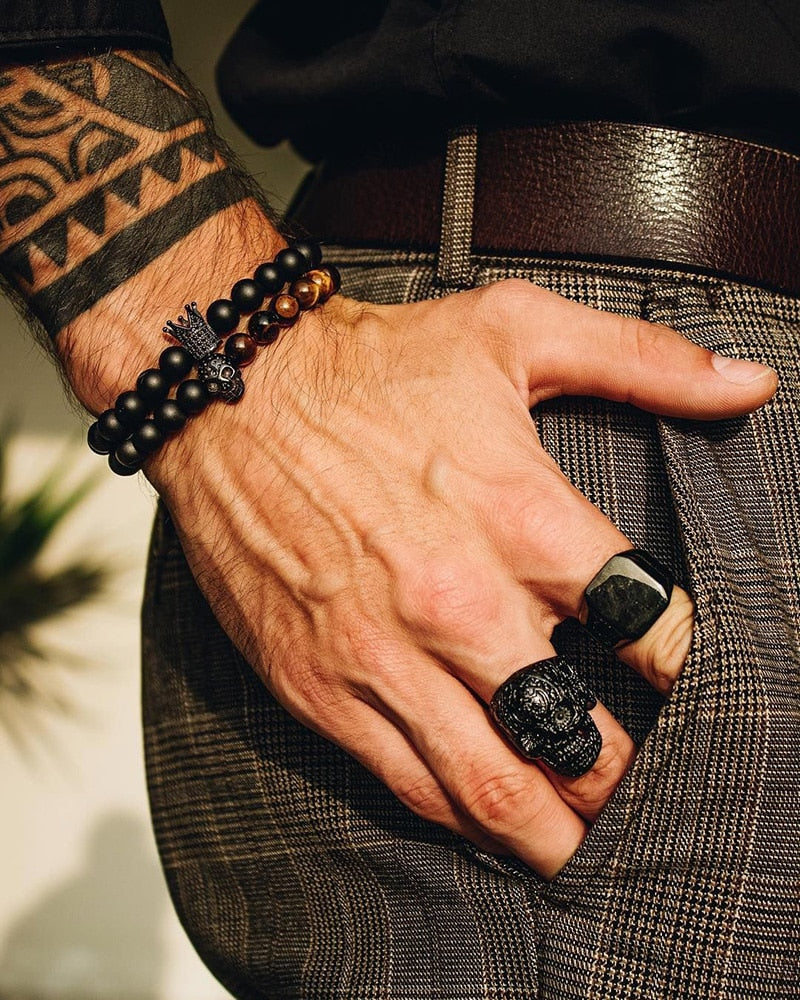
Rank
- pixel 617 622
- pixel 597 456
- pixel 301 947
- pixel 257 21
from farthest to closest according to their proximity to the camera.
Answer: pixel 257 21, pixel 301 947, pixel 597 456, pixel 617 622

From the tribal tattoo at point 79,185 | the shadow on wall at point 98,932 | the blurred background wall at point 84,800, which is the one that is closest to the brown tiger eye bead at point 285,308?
the tribal tattoo at point 79,185

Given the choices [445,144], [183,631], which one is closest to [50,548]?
[183,631]

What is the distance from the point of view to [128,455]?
755 mm

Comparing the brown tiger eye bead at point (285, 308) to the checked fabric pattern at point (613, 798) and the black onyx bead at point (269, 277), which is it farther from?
the checked fabric pattern at point (613, 798)

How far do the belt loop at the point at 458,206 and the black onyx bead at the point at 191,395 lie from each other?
10.0 inches

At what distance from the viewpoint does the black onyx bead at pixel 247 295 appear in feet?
2.43

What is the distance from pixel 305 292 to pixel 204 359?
11 centimetres

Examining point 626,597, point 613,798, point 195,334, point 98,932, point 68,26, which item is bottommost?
point 98,932

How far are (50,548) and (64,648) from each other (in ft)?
0.91

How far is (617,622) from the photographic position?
25.6 inches

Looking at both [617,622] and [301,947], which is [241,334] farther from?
[301,947]

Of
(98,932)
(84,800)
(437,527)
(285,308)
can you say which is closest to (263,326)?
(285,308)

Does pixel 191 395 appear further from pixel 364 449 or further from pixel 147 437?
pixel 364 449

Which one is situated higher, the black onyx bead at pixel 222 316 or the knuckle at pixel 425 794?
the black onyx bead at pixel 222 316
